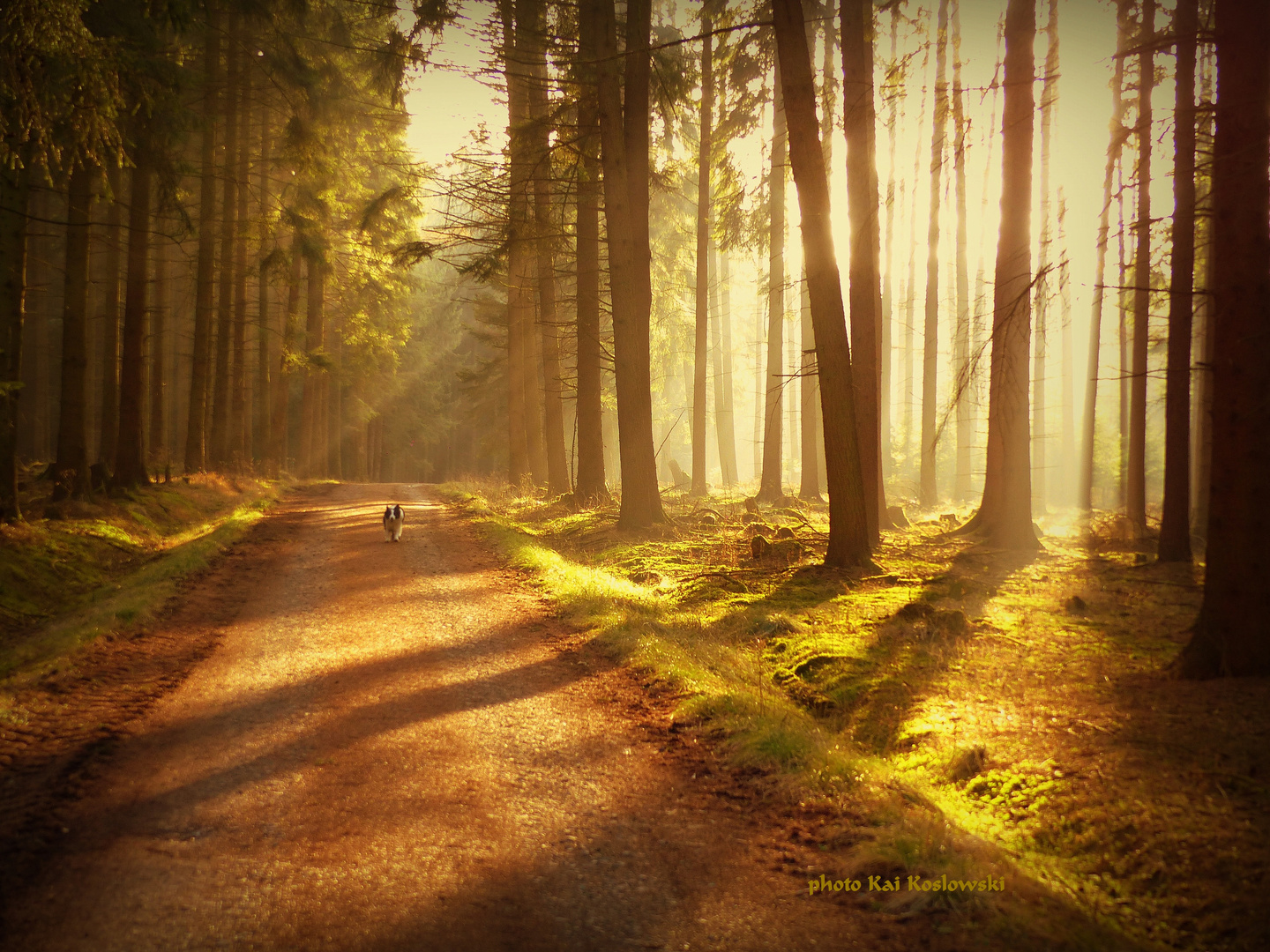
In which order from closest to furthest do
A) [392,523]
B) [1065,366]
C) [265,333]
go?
[392,523], [265,333], [1065,366]

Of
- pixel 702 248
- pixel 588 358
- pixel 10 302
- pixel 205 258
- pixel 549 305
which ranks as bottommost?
pixel 10 302

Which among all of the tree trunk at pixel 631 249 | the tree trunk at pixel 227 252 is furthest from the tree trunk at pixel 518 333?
the tree trunk at pixel 227 252

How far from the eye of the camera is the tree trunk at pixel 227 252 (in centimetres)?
1762

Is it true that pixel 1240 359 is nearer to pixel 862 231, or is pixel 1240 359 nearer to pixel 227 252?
pixel 862 231

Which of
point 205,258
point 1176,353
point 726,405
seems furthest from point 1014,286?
point 726,405

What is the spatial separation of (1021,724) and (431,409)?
45.8m

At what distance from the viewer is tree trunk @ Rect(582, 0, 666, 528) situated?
13.1 meters

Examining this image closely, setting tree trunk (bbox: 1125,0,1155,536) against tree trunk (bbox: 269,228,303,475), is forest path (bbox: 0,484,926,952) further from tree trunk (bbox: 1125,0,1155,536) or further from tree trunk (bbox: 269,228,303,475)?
tree trunk (bbox: 269,228,303,475)

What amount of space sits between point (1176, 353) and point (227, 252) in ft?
72.8

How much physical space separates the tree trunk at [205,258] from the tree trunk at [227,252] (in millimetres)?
341

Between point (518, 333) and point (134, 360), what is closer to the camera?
point (134, 360)

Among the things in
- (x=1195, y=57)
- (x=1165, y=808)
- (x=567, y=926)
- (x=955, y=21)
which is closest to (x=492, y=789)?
(x=567, y=926)

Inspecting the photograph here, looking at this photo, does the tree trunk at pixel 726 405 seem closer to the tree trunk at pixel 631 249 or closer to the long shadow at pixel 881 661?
the tree trunk at pixel 631 249

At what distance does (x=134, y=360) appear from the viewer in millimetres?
14219
